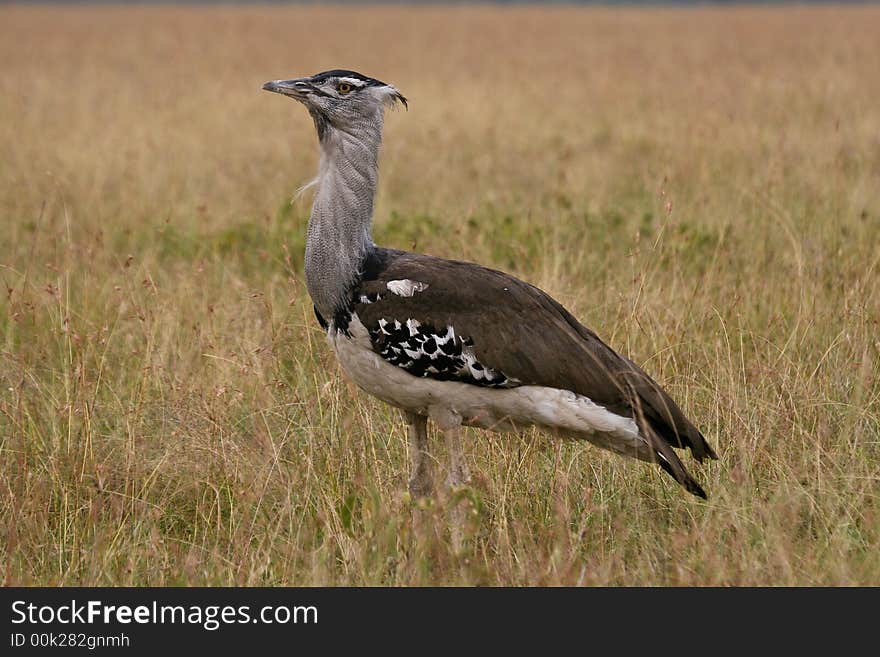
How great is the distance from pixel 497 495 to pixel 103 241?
363 centimetres

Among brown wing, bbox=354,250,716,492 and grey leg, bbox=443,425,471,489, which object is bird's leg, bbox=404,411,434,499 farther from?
brown wing, bbox=354,250,716,492

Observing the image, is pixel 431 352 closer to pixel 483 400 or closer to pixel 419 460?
pixel 483 400

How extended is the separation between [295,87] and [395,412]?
53.2 inches

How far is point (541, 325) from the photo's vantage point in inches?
154

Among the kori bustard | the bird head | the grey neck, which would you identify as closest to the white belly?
the kori bustard

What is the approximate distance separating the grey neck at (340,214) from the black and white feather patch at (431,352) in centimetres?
21

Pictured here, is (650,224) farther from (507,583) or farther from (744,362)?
(507,583)

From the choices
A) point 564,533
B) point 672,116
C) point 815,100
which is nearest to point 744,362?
point 564,533

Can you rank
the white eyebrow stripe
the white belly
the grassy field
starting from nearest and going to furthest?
1. the grassy field
2. the white belly
3. the white eyebrow stripe

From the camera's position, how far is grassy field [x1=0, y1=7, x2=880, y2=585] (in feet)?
12.1

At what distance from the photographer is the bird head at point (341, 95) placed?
403cm

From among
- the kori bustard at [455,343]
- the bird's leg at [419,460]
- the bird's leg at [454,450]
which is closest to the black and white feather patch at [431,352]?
the kori bustard at [455,343]

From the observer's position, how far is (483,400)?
386 centimetres

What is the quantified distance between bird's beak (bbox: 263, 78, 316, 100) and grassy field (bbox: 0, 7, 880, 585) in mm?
1016
